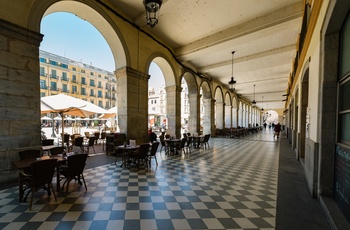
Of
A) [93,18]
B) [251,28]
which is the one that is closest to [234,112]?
[251,28]

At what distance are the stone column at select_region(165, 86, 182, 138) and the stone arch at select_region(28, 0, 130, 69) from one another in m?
3.45

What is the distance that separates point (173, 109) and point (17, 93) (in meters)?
6.50

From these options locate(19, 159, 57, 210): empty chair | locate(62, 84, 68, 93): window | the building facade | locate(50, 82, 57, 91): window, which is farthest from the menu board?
locate(62, 84, 68, 93): window

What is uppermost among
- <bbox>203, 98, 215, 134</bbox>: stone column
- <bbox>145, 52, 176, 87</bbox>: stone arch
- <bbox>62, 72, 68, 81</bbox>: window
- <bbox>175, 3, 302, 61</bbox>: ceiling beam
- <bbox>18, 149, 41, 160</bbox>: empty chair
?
<bbox>62, 72, 68, 81</bbox>: window

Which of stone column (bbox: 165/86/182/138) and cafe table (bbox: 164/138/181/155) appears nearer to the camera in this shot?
cafe table (bbox: 164/138/181/155)

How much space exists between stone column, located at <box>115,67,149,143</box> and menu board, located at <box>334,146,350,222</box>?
5.62 meters

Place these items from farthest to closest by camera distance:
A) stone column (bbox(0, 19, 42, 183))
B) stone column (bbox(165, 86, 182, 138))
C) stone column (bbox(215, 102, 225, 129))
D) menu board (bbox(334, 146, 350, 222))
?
stone column (bbox(215, 102, 225, 129)) → stone column (bbox(165, 86, 182, 138)) → stone column (bbox(0, 19, 42, 183)) → menu board (bbox(334, 146, 350, 222))

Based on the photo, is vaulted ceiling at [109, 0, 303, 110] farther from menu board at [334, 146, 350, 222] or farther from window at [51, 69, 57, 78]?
window at [51, 69, 57, 78]

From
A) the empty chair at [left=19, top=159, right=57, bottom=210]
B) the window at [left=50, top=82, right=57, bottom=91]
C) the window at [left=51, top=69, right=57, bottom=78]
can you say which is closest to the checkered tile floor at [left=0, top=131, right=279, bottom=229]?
the empty chair at [left=19, top=159, right=57, bottom=210]

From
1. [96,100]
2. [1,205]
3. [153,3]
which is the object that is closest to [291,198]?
[153,3]

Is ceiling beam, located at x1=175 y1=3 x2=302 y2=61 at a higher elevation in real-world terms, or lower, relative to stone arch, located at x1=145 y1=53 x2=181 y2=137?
higher

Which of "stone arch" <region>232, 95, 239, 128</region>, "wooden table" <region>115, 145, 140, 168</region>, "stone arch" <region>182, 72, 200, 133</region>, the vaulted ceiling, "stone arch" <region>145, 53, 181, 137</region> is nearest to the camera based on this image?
"wooden table" <region>115, 145, 140, 168</region>

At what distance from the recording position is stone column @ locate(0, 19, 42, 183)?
335 centimetres

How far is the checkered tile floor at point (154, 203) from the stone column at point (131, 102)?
87.4 inches
